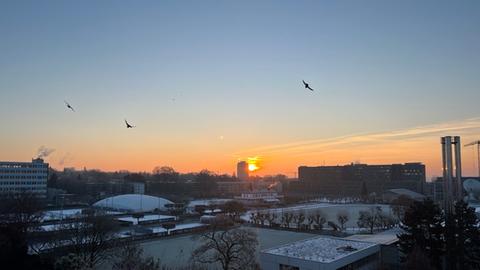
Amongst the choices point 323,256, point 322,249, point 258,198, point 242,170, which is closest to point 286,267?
point 323,256

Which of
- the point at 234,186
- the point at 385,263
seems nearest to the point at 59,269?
the point at 385,263

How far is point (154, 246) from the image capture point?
21.3m

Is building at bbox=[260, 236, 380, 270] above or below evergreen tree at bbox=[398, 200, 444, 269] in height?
below

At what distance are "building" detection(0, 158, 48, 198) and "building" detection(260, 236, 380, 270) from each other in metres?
41.3

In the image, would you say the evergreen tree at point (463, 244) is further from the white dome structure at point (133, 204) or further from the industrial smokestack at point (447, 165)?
the white dome structure at point (133, 204)

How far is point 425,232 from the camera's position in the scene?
14.0 m

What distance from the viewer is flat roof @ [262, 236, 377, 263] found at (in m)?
13.7

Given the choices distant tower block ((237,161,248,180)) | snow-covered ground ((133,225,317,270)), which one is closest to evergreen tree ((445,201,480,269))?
snow-covered ground ((133,225,317,270))

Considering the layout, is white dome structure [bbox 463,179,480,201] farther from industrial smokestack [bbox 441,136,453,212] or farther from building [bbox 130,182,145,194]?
building [bbox 130,182,145,194]

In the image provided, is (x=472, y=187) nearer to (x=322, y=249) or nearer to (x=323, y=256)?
(x=322, y=249)

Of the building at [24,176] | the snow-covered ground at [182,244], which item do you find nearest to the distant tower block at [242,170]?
the building at [24,176]

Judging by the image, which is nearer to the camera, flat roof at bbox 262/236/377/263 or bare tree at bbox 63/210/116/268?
flat roof at bbox 262/236/377/263

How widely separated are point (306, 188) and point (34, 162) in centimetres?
4599

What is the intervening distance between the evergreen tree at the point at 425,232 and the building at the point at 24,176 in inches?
1759
